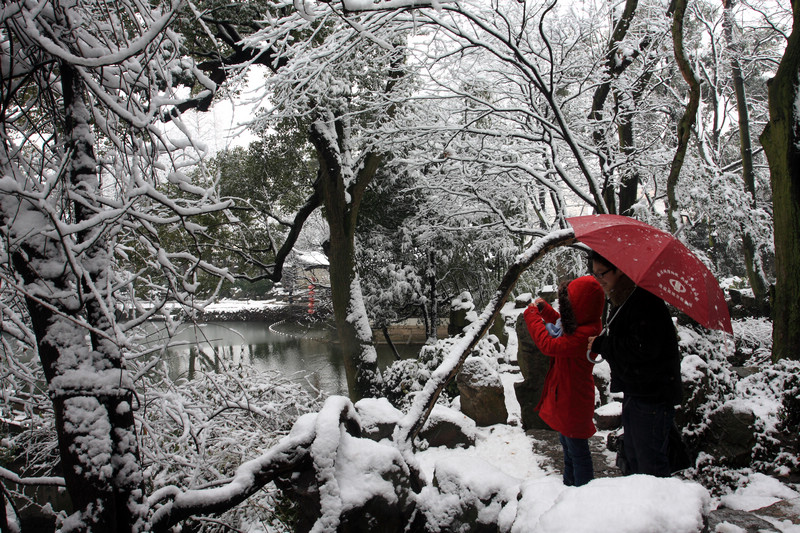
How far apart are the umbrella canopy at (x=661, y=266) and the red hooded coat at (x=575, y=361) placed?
36cm

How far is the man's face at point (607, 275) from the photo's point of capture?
7.80 ft

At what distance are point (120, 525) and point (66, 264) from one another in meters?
1.03

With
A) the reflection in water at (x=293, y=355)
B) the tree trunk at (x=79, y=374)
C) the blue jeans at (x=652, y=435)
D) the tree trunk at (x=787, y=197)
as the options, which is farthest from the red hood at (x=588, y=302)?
the reflection in water at (x=293, y=355)

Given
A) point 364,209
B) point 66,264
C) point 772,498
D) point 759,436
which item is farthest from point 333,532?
point 364,209

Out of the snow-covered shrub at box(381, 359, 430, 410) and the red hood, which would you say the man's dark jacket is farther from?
the snow-covered shrub at box(381, 359, 430, 410)

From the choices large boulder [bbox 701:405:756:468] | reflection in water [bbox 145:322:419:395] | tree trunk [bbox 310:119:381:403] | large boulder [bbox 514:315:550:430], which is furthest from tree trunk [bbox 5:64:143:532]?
reflection in water [bbox 145:322:419:395]

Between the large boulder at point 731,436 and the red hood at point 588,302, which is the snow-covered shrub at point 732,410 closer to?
the large boulder at point 731,436

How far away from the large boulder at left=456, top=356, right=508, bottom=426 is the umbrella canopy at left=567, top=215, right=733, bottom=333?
3903 mm

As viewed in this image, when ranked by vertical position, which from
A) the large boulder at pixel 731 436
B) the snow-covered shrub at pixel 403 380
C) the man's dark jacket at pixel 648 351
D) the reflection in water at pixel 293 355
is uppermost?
the man's dark jacket at pixel 648 351

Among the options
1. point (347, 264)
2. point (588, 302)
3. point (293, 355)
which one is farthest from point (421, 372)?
point (293, 355)

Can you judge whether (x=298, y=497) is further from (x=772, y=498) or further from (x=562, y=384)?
(x=772, y=498)

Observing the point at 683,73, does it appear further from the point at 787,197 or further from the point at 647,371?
the point at 647,371

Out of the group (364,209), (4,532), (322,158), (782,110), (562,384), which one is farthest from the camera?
(364,209)

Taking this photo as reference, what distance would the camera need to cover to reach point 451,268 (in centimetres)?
1420
